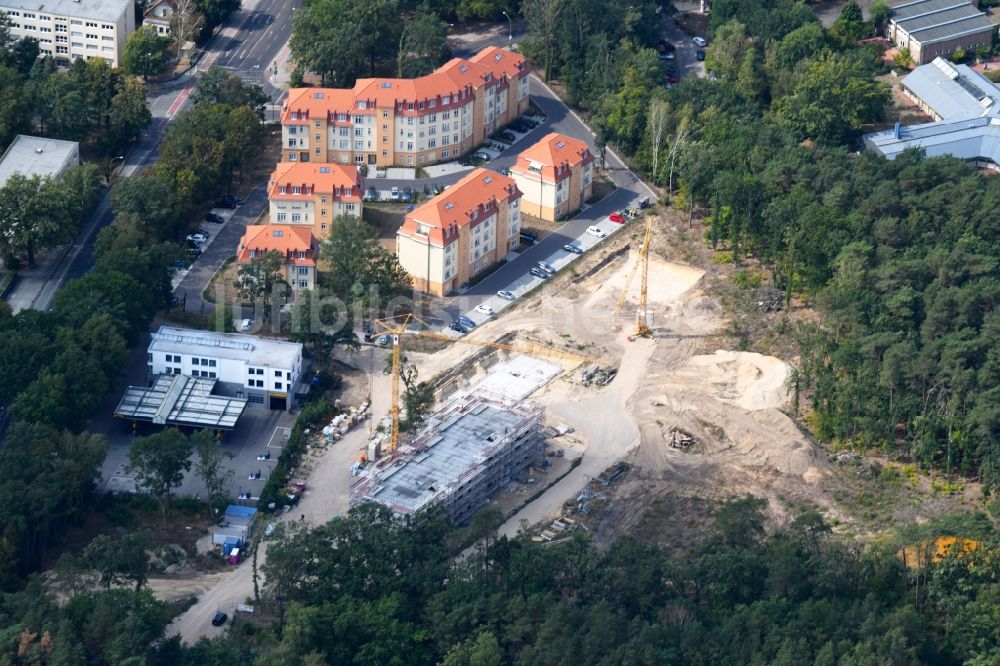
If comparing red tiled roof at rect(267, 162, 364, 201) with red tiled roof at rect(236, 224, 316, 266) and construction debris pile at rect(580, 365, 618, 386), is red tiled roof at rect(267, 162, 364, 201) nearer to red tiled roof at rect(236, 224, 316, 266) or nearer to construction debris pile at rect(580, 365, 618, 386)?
red tiled roof at rect(236, 224, 316, 266)

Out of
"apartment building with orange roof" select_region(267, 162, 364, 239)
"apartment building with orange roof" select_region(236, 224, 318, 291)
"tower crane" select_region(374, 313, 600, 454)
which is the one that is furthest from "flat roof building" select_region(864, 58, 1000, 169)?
"apartment building with orange roof" select_region(236, 224, 318, 291)

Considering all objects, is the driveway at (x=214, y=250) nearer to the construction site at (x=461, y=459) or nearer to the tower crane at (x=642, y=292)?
the construction site at (x=461, y=459)

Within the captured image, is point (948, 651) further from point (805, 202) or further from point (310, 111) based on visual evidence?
point (310, 111)

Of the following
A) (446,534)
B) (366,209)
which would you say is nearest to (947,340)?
(446,534)

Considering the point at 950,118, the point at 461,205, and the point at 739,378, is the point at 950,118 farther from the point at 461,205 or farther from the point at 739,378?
the point at 461,205

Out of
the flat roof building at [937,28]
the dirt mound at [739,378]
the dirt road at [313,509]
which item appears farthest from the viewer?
the flat roof building at [937,28]

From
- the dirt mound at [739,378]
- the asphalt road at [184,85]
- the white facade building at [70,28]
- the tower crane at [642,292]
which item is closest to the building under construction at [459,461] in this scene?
the dirt mound at [739,378]
